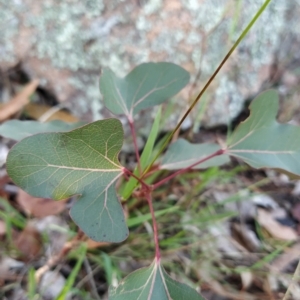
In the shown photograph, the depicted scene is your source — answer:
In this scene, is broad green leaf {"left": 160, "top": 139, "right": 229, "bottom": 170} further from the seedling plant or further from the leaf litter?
the leaf litter

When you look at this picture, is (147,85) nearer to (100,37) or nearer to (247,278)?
(100,37)

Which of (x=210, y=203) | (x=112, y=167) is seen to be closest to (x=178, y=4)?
(x=210, y=203)

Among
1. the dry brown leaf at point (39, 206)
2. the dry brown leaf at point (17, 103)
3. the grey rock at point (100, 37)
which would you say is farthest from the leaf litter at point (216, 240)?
the grey rock at point (100, 37)

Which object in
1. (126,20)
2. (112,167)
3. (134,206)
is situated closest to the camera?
(112,167)

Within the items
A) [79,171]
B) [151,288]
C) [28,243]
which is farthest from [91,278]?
[79,171]

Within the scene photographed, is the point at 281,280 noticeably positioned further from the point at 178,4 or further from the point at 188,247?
the point at 178,4

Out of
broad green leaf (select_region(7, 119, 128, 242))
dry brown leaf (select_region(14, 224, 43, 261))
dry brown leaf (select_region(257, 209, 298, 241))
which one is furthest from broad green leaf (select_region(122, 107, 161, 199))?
dry brown leaf (select_region(257, 209, 298, 241))
